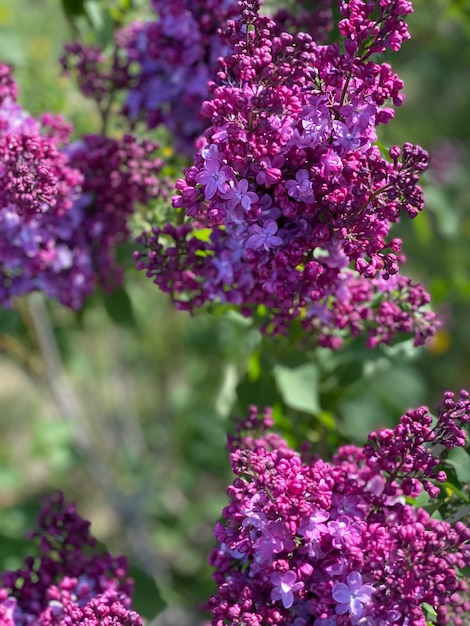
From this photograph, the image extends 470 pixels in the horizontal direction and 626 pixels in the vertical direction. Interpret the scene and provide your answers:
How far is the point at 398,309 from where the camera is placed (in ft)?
3.53

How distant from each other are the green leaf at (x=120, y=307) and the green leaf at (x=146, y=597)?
48 cm

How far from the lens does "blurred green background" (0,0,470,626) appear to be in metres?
1.47

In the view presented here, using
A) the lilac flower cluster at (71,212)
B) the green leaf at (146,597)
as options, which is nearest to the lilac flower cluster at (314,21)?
the lilac flower cluster at (71,212)

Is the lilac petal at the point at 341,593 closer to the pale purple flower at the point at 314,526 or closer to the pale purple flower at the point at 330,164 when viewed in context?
the pale purple flower at the point at 314,526

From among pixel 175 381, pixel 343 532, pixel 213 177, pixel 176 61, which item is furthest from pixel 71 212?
pixel 175 381

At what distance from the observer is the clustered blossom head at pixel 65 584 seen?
2.94 ft

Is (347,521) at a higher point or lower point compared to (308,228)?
lower

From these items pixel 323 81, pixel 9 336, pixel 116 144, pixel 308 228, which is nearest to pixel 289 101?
pixel 323 81

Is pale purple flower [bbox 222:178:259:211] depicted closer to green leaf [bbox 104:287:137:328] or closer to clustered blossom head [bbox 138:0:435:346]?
clustered blossom head [bbox 138:0:435:346]

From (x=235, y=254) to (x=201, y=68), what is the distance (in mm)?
468

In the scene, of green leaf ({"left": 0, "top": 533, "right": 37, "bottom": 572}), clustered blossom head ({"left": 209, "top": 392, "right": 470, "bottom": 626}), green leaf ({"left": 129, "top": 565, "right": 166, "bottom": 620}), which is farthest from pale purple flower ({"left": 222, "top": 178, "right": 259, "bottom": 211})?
green leaf ({"left": 0, "top": 533, "right": 37, "bottom": 572})

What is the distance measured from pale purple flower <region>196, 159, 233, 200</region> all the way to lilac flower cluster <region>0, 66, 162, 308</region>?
0.32m

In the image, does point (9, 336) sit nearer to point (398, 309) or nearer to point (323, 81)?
point (398, 309)

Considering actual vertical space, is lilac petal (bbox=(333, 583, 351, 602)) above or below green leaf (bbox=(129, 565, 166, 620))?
below
